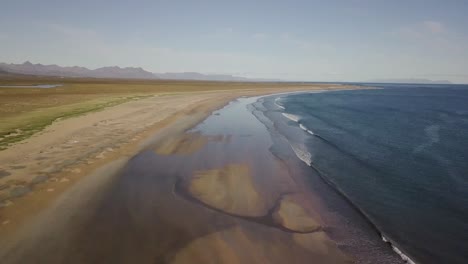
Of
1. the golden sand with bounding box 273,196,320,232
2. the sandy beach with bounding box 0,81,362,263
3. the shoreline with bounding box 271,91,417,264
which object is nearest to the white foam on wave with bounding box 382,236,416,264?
the shoreline with bounding box 271,91,417,264

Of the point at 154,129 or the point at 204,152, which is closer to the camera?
the point at 204,152

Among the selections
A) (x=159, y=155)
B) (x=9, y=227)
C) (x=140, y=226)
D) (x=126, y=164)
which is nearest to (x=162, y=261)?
(x=140, y=226)

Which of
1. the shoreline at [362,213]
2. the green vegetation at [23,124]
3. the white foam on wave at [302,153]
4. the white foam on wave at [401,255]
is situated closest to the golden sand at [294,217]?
the shoreline at [362,213]

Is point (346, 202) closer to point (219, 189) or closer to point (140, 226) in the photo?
point (219, 189)

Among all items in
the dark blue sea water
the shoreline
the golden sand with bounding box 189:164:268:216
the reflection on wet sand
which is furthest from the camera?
the golden sand with bounding box 189:164:268:216

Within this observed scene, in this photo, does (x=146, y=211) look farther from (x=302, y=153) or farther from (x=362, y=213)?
(x=302, y=153)

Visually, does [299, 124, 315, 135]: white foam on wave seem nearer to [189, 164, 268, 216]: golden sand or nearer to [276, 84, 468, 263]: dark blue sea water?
[276, 84, 468, 263]: dark blue sea water
